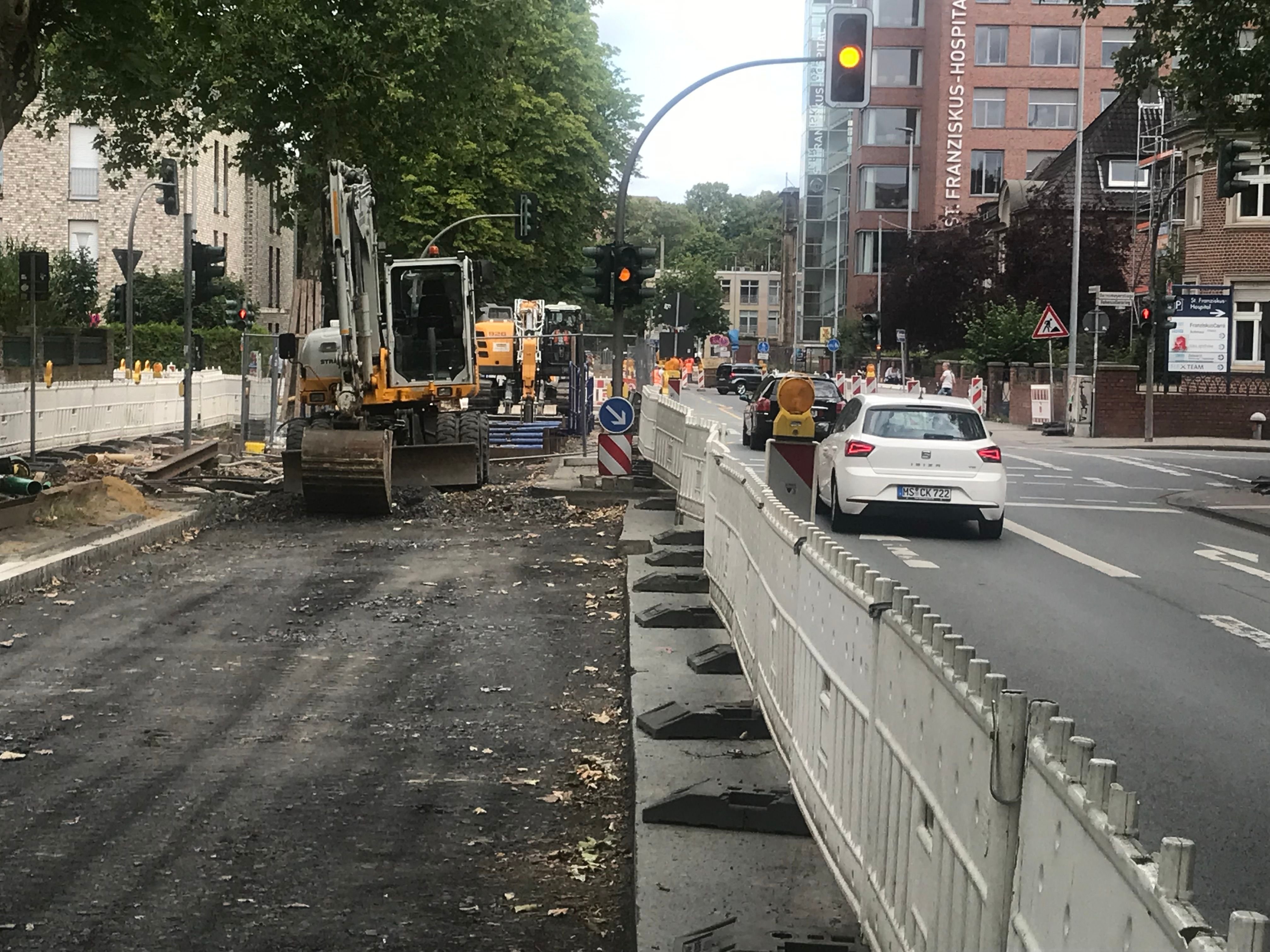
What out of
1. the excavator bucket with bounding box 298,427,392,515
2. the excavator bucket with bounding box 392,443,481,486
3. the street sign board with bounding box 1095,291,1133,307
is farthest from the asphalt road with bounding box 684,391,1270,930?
the street sign board with bounding box 1095,291,1133,307

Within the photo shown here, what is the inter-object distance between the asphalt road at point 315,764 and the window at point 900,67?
3375 inches

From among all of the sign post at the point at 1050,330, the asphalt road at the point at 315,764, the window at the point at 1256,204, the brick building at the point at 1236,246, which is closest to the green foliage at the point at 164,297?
the sign post at the point at 1050,330

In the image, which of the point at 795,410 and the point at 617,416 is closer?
the point at 795,410

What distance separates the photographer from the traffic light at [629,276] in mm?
25234

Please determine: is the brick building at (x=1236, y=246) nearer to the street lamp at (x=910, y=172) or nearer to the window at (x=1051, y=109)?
the street lamp at (x=910, y=172)

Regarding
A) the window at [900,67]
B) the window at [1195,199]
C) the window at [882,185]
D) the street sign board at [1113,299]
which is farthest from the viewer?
the window at [882,185]

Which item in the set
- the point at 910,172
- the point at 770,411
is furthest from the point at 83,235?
the point at 910,172

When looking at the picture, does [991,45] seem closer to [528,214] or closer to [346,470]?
[528,214]

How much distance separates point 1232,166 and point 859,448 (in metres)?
12.3

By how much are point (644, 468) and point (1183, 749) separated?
15.9 metres

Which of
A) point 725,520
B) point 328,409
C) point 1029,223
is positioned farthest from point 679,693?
point 1029,223

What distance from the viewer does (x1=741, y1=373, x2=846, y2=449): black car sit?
34.9 meters

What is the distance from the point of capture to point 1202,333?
44.2 meters

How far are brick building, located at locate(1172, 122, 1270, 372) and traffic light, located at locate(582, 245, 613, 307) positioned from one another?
1092 inches
